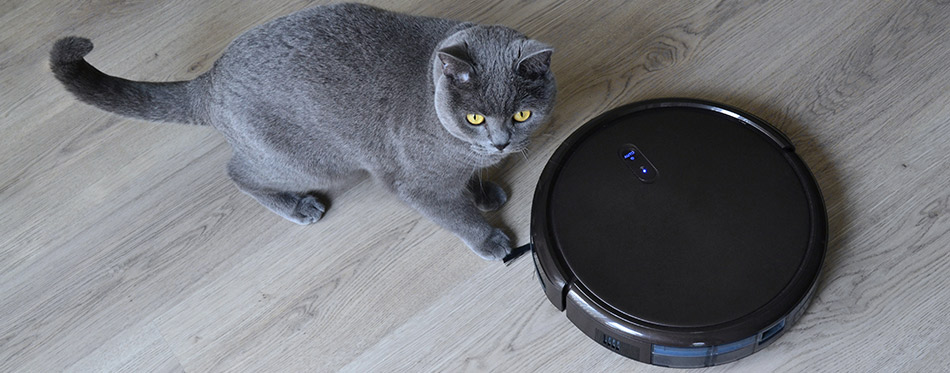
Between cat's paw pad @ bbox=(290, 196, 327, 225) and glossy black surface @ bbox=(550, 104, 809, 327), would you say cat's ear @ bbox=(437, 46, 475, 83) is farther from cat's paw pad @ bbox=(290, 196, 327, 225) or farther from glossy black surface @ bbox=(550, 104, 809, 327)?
cat's paw pad @ bbox=(290, 196, 327, 225)

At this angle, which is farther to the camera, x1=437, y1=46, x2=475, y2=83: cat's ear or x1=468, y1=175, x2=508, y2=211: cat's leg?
x1=468, y1=175, x2=508, y2=211: cat's leg

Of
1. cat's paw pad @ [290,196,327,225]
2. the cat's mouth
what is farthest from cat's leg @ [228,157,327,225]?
the cat's mouth

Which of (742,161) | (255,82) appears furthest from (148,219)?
(742,161)

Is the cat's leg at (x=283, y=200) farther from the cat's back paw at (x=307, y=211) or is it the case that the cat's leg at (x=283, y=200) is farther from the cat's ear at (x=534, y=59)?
the cat's ear at (x=534, y=59)

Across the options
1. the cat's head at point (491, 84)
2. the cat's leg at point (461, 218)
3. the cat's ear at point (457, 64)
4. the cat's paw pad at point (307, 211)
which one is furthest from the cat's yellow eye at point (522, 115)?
the cat's paw pad at point (307, 211)

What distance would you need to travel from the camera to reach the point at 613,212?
1250 millimetres

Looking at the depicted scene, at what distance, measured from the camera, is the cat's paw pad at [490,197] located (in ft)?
4.50

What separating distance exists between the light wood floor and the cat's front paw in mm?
30

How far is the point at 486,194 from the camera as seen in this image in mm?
1375

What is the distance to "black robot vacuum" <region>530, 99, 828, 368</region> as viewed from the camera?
1.16 m

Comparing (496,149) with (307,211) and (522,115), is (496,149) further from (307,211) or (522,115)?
(307,211)

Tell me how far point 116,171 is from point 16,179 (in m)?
0.21

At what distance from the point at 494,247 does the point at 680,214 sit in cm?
33

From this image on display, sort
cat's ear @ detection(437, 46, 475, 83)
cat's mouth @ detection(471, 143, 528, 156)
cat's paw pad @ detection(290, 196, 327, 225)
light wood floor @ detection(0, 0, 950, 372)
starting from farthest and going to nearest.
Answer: cat's paw pad @ detection(290, 196, 327, 225)
light wood floor @ detection(0, 0, 950, 372)
cat's mouth @ detection(471, 143, 528, 156)
cat's ear @ detection(437, 46, 475, 83)
